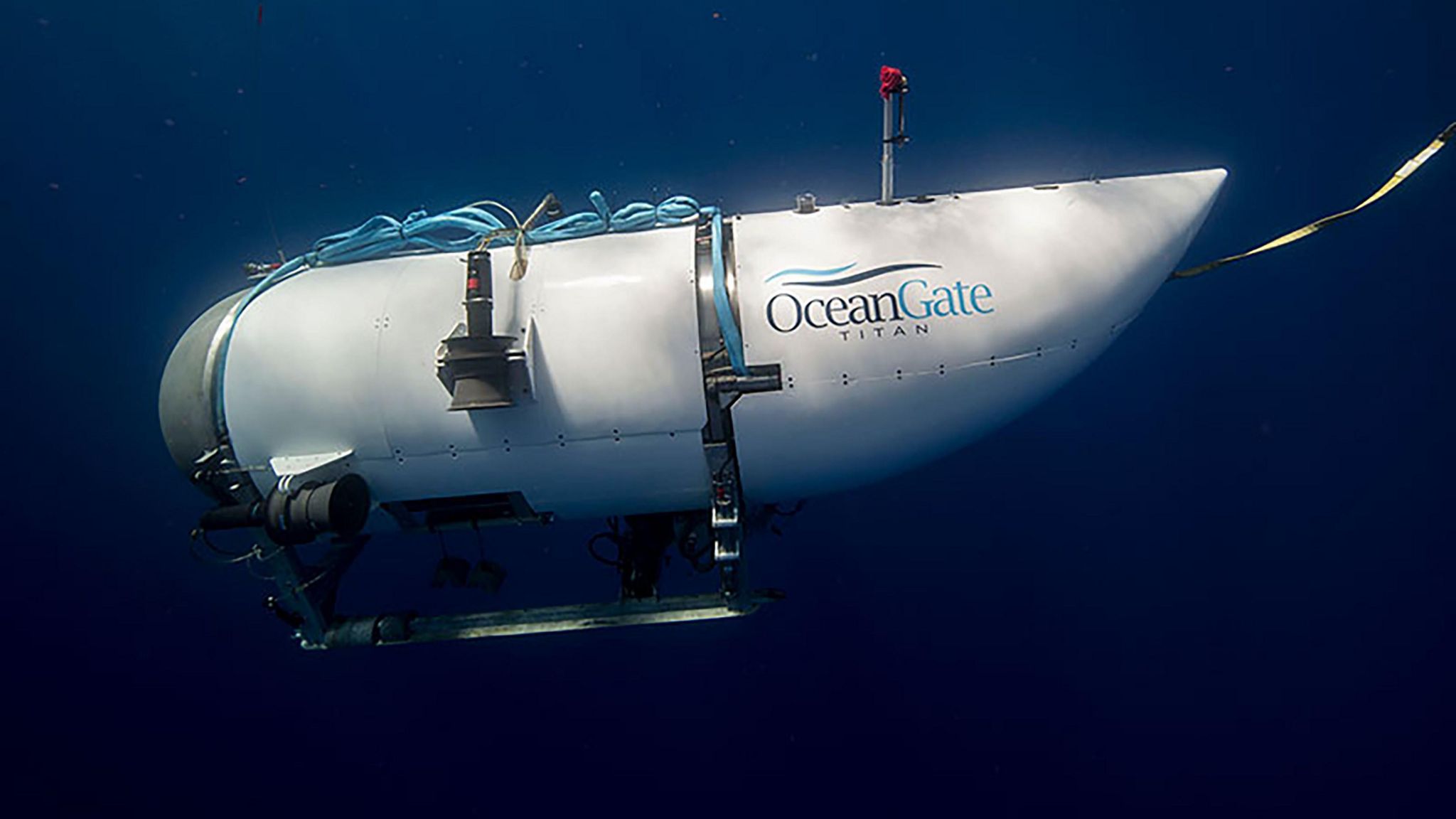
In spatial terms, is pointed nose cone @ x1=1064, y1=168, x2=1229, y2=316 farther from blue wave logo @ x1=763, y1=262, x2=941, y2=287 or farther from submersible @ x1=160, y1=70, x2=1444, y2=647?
blue wave logo @ x1=763, y1=262, x2=941, y2=287

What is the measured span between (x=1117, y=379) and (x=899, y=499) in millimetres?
1516

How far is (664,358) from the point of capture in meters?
1.93

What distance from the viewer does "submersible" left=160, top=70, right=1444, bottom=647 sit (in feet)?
6.28

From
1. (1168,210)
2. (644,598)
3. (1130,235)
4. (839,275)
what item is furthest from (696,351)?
(1168,210)

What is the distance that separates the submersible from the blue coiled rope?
2 centimetres

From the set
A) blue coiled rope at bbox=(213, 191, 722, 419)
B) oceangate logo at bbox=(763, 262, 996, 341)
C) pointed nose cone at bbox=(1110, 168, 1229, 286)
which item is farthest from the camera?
blue coiled rope at bbox=(213, 191, 722, 419)

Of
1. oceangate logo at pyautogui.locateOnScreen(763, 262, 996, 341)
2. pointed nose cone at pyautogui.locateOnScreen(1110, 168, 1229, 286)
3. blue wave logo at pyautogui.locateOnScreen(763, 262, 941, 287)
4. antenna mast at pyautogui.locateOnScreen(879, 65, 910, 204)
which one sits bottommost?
oceangate logo at pyautogui.locateOnScreen(763, 262, 996, 341)

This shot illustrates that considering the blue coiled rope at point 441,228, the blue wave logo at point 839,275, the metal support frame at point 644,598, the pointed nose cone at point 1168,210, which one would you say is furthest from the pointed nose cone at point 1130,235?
the blue coiled rope at point 441,228

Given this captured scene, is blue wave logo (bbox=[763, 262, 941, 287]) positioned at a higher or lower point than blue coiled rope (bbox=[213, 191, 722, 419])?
lower

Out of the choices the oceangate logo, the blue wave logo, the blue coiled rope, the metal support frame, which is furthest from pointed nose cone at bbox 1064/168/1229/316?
the blue coiled rope

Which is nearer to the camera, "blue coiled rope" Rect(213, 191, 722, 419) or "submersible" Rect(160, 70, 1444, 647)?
"submersible" Rect(160, 70, 1444, 647)

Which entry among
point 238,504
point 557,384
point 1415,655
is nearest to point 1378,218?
point 1415,655

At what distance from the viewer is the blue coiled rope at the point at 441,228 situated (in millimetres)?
2180

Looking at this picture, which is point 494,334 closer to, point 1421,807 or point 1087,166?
point 1087,166
